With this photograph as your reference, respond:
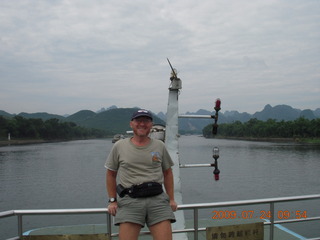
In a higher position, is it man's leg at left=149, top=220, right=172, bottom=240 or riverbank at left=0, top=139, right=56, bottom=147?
man's leg at left=149, top=220, right=172, bottom=240

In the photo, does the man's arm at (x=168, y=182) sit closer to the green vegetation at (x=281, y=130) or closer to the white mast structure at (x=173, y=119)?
the white mast structure at (x=173, y=119)

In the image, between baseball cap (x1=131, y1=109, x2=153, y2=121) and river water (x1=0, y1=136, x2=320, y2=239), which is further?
river water (x1=0, y1=136, x2=320, y2=239)

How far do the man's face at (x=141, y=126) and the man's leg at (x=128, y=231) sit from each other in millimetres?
834

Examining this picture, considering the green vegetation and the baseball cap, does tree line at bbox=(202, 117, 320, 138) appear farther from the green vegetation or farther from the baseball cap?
the baseball cap

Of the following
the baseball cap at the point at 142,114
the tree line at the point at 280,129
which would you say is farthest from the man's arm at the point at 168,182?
the tree line at the point at 280,129

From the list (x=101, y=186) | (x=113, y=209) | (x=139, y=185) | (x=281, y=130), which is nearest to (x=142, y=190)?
(x=139, y=185)

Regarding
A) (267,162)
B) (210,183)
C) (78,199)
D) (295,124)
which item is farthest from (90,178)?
(295,124)

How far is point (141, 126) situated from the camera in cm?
315

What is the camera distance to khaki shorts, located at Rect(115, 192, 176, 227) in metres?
2.94

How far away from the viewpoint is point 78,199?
23.0 meters

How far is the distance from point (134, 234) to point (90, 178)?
95.7 feet

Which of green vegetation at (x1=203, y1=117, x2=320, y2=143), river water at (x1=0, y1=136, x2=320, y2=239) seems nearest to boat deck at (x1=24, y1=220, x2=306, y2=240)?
river water at (x1=0, y1=136, x2=320, y2=239)
